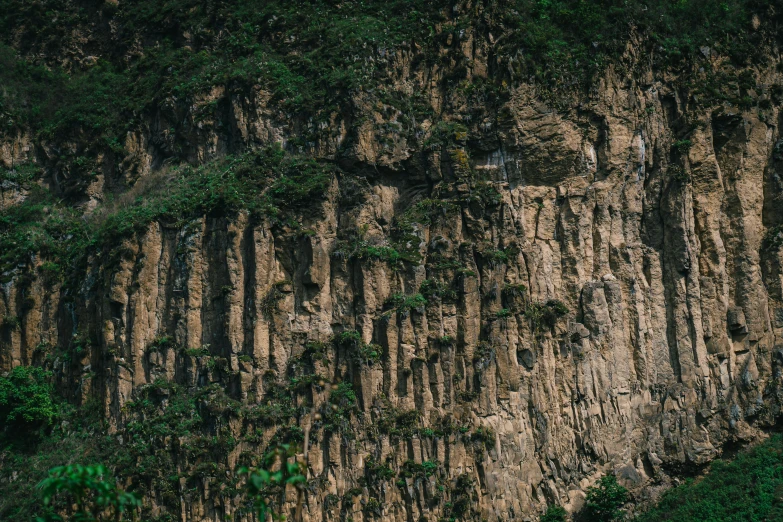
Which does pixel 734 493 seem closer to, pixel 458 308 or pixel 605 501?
pixel 605 501

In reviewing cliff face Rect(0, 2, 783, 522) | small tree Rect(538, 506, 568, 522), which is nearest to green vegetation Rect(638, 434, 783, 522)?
cliff face Rect(0, 2, 783, 522)

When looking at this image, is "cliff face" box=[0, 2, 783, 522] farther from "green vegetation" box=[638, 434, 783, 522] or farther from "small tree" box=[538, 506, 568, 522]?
"green vegetation" box=[638, 434, 783, 522]

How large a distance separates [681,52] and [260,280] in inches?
735

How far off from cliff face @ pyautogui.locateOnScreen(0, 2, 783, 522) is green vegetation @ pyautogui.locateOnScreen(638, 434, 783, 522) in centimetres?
82

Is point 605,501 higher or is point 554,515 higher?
point 605,501

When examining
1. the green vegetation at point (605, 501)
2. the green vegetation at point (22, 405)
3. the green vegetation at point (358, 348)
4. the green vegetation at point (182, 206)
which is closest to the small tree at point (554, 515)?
the green vegetation at point (605, 501)

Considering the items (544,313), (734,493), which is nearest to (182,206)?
(544,313)

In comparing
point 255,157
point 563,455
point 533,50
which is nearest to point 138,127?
point 255,157

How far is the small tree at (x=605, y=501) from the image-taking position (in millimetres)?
33969

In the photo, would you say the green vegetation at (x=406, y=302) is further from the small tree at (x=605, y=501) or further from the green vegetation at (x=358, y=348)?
the small tree at (x=605, y=501)

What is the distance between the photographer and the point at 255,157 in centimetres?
3725

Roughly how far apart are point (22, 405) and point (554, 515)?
18275mm

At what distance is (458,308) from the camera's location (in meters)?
35.4

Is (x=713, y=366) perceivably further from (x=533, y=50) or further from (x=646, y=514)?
(x=533, y=50)
